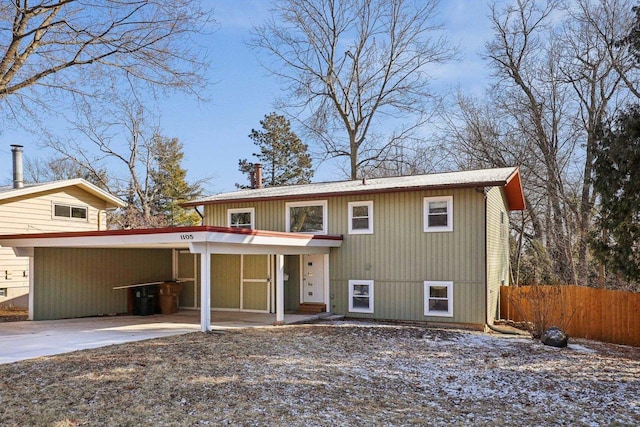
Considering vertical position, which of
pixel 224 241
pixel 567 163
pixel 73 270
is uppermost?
pixel 567 163

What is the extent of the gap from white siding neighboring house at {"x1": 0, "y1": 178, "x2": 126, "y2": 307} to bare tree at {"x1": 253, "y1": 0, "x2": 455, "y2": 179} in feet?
40.2

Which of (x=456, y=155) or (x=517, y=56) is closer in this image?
(x=517, y=56)

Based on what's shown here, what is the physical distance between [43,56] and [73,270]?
18.4ft

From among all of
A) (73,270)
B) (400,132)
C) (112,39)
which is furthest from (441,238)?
(400,132)

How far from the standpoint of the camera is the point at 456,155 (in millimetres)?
24344

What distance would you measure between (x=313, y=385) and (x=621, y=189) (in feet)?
26.5

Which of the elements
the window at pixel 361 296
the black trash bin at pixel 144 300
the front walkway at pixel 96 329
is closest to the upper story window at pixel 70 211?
the black trash bin at pixel 144 300

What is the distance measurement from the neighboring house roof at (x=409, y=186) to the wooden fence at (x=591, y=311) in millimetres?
3241

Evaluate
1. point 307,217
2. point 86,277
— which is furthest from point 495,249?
point 86,277

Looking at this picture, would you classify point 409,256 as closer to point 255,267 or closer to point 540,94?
point 255,267

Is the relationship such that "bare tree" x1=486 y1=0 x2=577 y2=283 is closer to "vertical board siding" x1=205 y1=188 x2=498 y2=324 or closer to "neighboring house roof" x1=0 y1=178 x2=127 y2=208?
"vertical board siding" x1=205 y1=188 x2=498 y2=324

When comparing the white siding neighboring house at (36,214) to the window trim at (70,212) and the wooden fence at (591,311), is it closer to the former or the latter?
the window trim at (70,212)

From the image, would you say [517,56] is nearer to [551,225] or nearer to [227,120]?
[551,225]

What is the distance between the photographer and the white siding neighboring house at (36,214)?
564 inches
